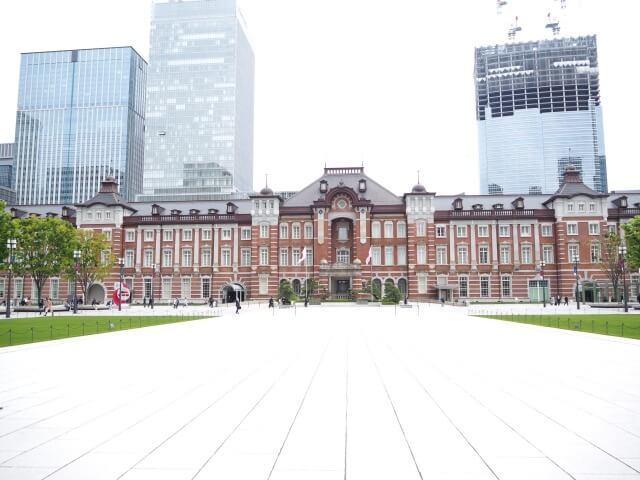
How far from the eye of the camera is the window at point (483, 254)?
196ft

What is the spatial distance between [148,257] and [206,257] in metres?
8.26

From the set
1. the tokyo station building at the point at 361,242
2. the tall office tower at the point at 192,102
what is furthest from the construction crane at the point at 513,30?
the tokyo station building at the point at 361,242

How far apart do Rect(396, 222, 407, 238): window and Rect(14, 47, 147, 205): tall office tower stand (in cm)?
11336

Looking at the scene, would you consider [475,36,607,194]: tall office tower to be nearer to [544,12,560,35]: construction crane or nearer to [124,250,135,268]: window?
[544,12,560,35]: construction crane

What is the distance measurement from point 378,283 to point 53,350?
158 feet

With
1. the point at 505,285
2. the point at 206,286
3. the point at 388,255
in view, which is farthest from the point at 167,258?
the point at 505,285

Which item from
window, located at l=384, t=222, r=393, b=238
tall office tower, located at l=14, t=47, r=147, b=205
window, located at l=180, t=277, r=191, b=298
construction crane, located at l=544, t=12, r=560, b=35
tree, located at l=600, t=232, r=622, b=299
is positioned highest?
construction crane, located at l=544, t=12, r=560, b=35

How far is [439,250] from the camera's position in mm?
60406

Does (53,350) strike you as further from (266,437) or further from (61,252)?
(61,252)

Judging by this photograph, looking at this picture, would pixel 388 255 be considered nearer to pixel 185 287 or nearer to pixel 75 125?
pixel 185 287

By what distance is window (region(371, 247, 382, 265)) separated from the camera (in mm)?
60750

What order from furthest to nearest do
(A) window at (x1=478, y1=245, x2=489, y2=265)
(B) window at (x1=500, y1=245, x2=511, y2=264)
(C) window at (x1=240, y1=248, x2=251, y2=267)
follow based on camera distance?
(C) window at (x1=240, y1=248, x2=251, y2=267)
(A) window at (x1=478, y1=245, x2=489, y2=265)
(B) window at (x1=500, y1=245, x2=511, y2=264)

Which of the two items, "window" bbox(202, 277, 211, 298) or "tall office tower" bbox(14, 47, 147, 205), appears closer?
"window" bbox(202, 277, 211, 298)

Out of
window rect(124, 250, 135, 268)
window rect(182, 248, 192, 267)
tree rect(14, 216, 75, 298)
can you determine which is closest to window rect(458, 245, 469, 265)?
window rect(182, 248, 192, 267)
